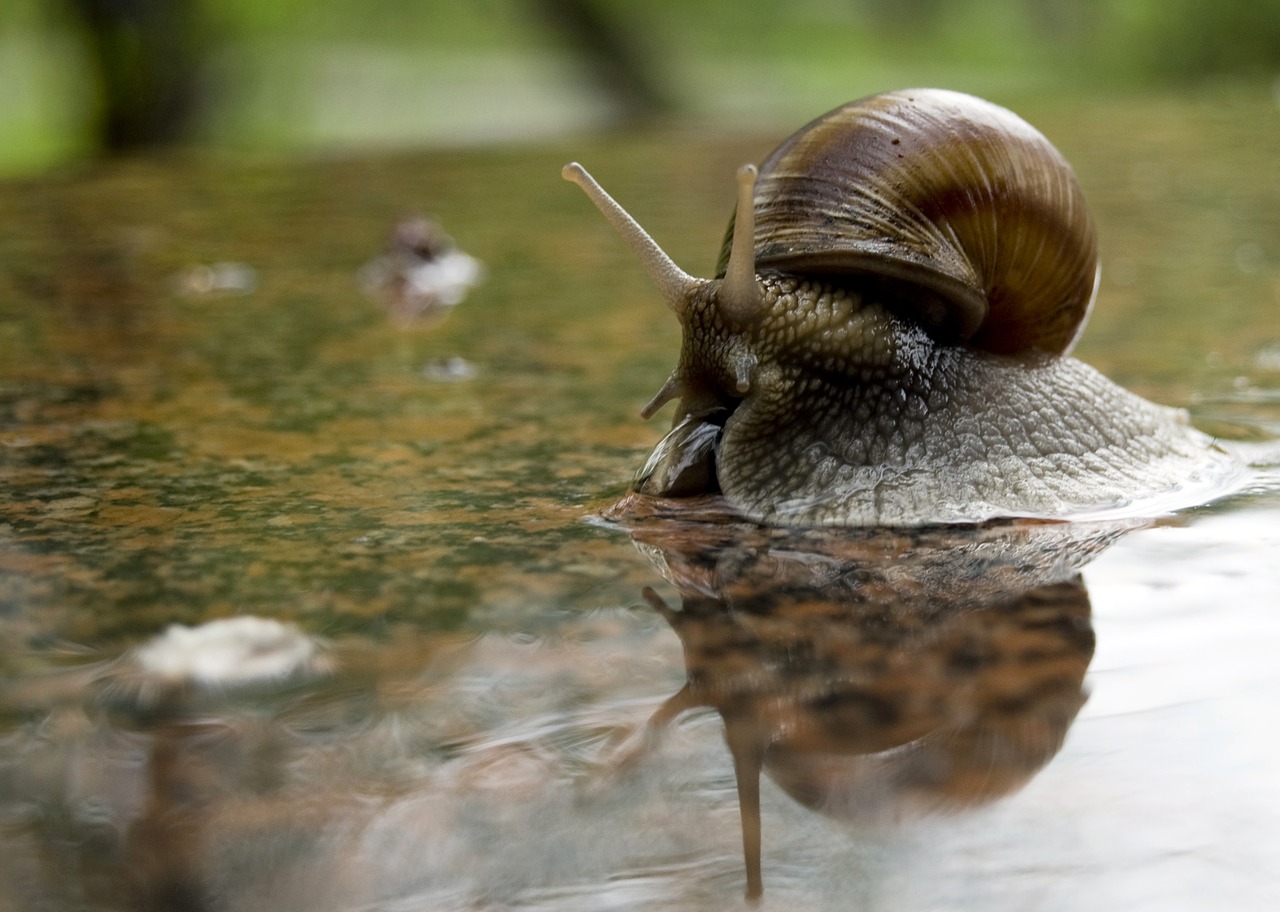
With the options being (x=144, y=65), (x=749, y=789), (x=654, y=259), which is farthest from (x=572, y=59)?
(x=749, y=789)

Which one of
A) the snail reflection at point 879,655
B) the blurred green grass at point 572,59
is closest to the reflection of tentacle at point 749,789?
the snail reflection at point 879,655

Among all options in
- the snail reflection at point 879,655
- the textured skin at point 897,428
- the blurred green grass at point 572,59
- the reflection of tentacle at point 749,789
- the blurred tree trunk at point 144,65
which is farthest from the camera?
the blurred green grass at point 572,59

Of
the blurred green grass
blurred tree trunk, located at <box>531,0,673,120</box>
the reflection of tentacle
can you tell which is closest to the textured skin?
the reflection of tentacle

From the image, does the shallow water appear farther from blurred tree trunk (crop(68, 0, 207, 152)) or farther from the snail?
blurred tree trunk (crop(68, 0, 207, 152))

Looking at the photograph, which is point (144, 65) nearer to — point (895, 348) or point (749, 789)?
point (895, 348)

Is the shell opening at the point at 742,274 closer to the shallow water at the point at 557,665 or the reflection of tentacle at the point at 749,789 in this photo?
the shallow water at the point at 557,665
